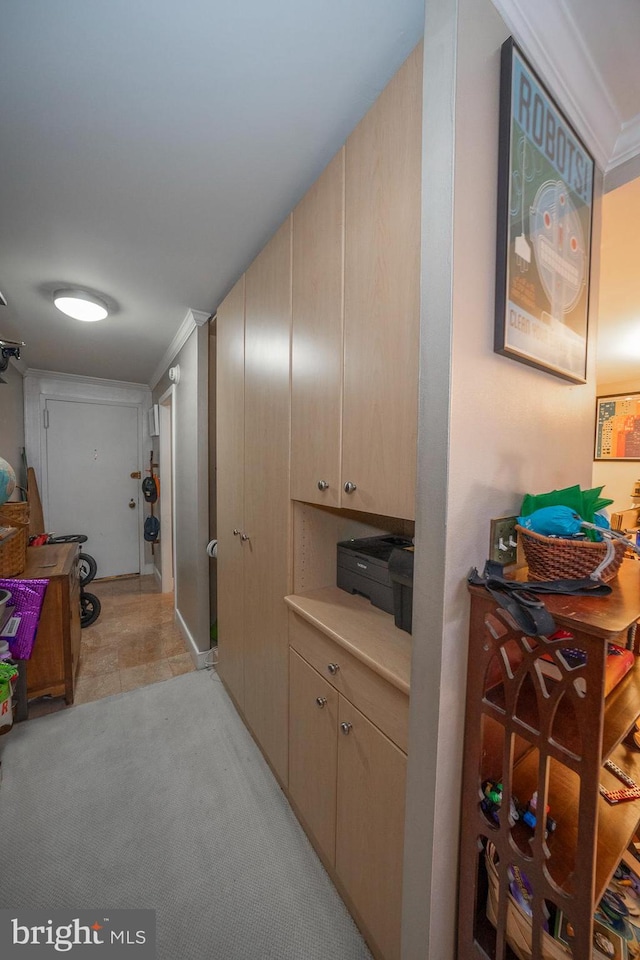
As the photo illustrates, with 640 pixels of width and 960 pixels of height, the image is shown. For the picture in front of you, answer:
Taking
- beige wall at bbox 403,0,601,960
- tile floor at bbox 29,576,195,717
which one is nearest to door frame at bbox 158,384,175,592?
tile floor at bbox 29,576,195,717

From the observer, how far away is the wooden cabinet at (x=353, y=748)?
890mm

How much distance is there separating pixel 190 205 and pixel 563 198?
1.32 metres

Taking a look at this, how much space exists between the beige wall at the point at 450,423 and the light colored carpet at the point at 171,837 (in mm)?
513

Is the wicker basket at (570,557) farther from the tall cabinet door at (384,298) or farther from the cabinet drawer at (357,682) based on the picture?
the cabinet drawer at (357,682)

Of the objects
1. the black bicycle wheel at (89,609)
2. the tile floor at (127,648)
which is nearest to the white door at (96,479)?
the tile floor at (127,648)

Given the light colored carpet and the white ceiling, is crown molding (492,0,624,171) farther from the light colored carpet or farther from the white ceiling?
the light colored carpet

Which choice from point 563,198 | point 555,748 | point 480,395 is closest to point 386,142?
point 563,198

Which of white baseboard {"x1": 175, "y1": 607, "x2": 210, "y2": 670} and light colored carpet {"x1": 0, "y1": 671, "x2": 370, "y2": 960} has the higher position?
white baseboard {"x1": 175, "y1": 607, "x2": 210, "y2": 670}

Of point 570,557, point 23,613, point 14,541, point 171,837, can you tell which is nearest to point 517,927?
point 570,557

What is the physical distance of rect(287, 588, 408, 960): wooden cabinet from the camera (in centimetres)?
89

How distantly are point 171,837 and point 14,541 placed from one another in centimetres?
165

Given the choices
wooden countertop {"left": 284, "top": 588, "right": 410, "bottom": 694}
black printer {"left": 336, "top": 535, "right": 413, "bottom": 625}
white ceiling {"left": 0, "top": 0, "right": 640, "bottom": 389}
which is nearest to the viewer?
white ceiling {"left": 0, "top": 0, "right": 640, "bottom": 389}

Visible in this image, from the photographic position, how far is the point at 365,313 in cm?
94

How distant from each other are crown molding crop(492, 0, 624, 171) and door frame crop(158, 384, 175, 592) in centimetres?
300
